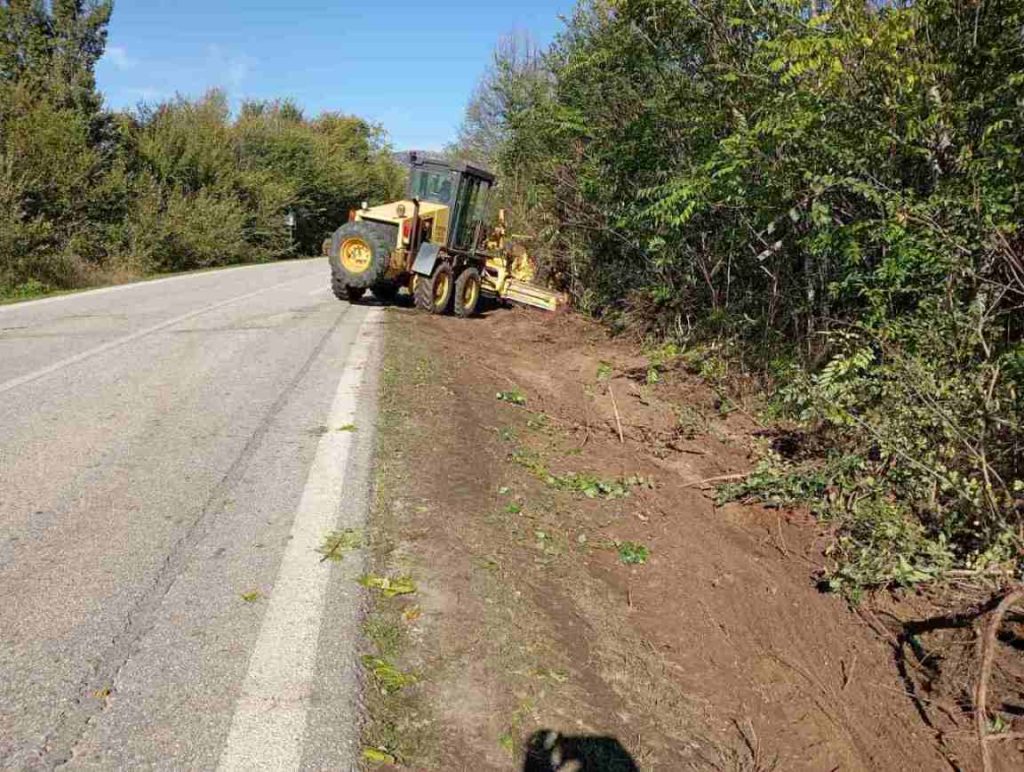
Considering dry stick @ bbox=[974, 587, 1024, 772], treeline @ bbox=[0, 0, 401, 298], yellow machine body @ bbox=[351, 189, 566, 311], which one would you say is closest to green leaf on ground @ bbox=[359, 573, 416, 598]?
dry stick @ bbox=[974, 587, 1024, 772]

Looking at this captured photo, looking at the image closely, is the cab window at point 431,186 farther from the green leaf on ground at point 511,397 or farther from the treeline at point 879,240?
the green leaf on ground at point 511,397

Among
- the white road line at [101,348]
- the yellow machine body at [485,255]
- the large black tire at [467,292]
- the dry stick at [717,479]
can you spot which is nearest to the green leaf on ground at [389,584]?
the dry stick at [717,479]

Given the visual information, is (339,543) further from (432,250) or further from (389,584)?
(432,250)

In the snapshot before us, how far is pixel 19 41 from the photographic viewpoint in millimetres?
22422

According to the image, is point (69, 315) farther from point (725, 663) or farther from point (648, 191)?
point (725, 663)

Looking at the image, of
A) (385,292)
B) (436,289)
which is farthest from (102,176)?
(436,289)

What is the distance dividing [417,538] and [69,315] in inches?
353

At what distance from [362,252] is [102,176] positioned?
46.0 feet

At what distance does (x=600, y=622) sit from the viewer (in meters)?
3.35

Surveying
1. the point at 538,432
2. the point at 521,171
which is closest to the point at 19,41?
the point at 521,171

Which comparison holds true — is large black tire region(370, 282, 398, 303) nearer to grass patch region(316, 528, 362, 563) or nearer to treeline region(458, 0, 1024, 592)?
treeline region(458, 0, 1024, 592)

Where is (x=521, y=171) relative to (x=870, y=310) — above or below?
above

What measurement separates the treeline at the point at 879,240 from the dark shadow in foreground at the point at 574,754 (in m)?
2.16

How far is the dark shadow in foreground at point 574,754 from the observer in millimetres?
2369
